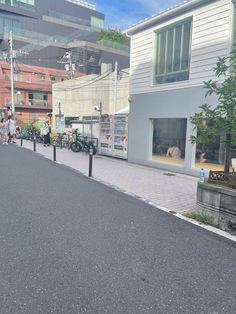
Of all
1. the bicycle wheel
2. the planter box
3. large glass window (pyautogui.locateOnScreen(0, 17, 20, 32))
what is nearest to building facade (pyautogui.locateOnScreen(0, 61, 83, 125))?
large glass window (pyautogui.locateOnScreen(0, 17, 20, 32))

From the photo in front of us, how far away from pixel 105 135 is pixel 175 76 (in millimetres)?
5409

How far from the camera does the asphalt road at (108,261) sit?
2.65m

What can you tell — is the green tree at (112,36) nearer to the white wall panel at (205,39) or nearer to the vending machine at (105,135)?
the vending machine at (105,135)

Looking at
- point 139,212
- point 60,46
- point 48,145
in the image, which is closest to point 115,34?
point 60,46

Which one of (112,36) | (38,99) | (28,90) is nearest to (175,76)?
(28,90)

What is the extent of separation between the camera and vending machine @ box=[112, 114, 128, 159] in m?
12.8

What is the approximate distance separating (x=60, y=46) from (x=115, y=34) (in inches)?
718

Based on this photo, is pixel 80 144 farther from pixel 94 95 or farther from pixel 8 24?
pixel 8 24

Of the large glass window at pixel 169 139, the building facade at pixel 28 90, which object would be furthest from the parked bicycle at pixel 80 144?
the building facade at pixel 28 90

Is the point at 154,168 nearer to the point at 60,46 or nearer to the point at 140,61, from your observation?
the point at 140,61

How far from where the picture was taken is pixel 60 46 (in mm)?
51375

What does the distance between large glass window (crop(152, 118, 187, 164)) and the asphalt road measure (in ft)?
15.4

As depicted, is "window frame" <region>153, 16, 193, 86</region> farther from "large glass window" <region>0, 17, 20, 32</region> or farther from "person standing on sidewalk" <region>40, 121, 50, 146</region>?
"large glass window" <region>0, 17, 20, 32</region>

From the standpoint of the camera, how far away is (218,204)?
4.62m
